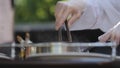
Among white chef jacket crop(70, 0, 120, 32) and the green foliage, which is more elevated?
the green foliage

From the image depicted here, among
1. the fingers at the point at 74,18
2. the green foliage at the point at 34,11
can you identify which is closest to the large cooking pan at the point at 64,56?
the fingers at the point at 74,18

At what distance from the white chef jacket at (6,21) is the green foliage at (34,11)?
719cm

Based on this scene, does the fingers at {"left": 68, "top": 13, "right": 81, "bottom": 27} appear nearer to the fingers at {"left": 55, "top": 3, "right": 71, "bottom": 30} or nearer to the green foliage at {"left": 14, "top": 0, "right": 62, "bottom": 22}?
the fingers at {"left": 55, "top": 3, "right": 71, "bottom": 30}

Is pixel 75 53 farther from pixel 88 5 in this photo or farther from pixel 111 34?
pixel 88 5

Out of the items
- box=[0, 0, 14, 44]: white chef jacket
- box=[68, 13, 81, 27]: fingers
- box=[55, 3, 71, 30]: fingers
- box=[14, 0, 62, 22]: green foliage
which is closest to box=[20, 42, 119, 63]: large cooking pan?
box=[55, 3, 71, 30]: fingers

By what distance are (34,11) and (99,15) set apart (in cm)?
816

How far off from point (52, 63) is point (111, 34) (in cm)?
56

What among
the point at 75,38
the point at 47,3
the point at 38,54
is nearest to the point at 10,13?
the point at 75,38

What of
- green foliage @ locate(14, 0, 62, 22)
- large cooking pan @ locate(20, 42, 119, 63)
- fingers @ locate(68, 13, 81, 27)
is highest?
green foliage @ locate(14, 0, 62, 22)

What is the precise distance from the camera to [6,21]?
2424 mm

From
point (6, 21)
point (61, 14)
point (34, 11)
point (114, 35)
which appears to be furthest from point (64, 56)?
point (34, 11)

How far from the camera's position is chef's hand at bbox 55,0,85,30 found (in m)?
1.78

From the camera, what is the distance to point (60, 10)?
1811mm

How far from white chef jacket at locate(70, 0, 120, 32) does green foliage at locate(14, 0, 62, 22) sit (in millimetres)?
7829
